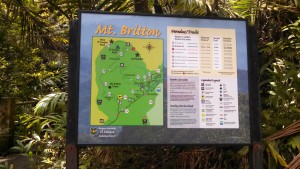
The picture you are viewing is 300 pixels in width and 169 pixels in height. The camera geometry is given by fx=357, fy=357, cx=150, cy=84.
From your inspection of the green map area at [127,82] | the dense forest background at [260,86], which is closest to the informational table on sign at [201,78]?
the green map area at [127,82]

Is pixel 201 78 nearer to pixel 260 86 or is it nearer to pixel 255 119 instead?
pixel 255 119

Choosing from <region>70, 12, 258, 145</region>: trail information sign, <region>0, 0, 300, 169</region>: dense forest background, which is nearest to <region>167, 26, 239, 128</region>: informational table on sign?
<region>70, 12, 258, 145</region>: trail information sign

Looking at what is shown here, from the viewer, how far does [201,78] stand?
302 cm

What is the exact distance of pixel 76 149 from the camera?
284cm

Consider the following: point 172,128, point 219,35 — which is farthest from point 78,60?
point 219,35

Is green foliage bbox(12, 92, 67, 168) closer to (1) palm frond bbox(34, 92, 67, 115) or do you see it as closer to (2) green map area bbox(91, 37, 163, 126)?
(1) palm frond bbox(34, 92, 67, 115)

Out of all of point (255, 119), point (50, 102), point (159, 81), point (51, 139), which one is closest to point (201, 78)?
point (159, 81)

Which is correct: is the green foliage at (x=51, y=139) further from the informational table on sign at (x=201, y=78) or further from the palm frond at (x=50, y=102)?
the informational table on sign at (x=201, y=78)

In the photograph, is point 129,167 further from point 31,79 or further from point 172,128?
point 31,79

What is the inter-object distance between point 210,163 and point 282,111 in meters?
0.96

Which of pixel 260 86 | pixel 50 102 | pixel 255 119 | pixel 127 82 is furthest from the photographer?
pixel 260 86

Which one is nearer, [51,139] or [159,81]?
[159,81]

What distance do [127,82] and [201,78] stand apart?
2.06 ft

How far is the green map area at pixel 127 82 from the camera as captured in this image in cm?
288
